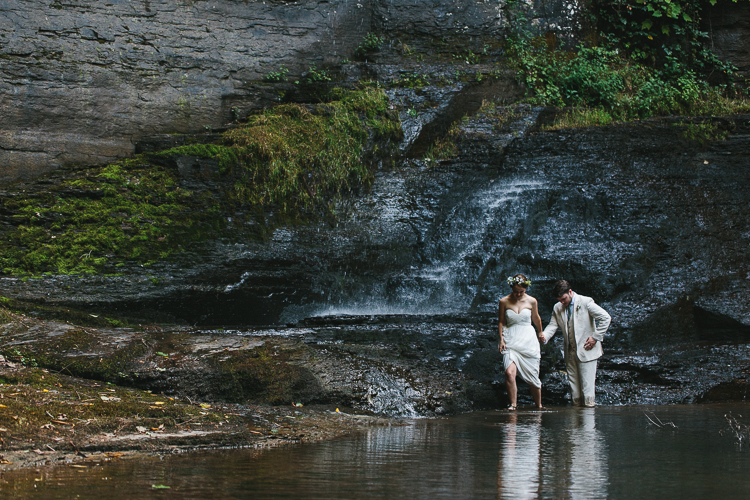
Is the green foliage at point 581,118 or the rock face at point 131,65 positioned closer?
the rock face at point 131,65

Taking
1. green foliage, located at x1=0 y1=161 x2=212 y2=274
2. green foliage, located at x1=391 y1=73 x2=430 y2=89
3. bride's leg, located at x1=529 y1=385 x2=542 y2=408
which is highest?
green foliage, located at x1=391 y1=73 x2=430 y2=89

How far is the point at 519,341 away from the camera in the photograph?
7.53 m

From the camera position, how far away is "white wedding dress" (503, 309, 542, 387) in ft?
24.6

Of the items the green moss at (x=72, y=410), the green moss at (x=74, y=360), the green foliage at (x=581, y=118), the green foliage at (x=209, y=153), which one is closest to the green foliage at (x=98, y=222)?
the green foliage at (x=209, y=153)

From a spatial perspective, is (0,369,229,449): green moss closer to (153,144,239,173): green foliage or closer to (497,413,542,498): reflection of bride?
(497,413,542,498): reflection of bride

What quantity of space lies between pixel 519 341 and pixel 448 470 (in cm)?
444

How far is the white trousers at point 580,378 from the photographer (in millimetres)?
7484

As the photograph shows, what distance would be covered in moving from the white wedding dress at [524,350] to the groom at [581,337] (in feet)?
1.07

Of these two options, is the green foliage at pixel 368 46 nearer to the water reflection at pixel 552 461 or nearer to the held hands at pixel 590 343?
the held hands at pixel 590 343

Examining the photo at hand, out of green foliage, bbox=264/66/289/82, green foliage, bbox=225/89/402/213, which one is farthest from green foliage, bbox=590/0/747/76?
green foliage, bbox=264/66/289/82

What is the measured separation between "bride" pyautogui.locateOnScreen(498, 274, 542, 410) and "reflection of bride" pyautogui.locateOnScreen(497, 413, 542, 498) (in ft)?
6.05

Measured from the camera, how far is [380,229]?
11.5 meters

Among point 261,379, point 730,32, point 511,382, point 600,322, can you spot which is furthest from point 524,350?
point 730,32

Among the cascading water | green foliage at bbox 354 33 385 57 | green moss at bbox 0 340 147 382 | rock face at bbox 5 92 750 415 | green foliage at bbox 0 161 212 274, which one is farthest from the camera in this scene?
green foliage at bbox 354 33 385 57
